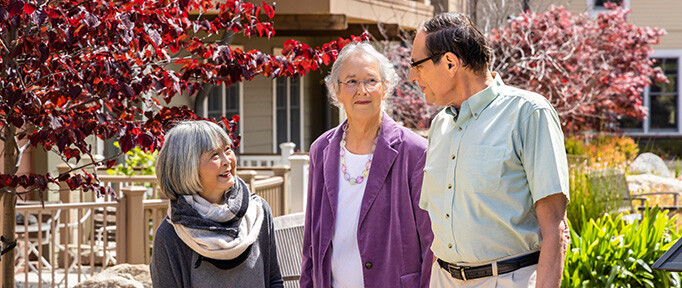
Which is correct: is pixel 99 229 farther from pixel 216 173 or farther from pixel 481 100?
pixel 481 100

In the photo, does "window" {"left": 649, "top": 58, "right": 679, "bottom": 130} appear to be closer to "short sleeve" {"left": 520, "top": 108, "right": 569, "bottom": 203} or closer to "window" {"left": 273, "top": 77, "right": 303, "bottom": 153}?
"window" {"left": 273, "top": 77, "right": 303, "bottom": 153}

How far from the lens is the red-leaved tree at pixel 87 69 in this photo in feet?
15.0

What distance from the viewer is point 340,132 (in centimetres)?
424

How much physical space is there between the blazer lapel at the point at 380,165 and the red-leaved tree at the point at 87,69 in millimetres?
1476

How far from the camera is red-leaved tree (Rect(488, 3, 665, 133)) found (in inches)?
670

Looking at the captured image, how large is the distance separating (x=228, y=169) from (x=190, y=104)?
967 cm

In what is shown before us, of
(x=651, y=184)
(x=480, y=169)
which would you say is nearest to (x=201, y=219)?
(x=480, y=169)

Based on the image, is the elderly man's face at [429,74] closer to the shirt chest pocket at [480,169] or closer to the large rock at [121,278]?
the shirt chest pocket at [480,169]

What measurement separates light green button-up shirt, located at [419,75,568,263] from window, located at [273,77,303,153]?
42.3ft

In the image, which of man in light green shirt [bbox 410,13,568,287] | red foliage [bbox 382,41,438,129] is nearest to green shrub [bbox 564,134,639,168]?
red foliage [bbox 382,41,438,129]

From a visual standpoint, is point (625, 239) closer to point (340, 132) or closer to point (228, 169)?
point (340, 132)

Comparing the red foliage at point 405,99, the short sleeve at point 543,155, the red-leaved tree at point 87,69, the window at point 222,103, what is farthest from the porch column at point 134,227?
the red foliage at point 405,99

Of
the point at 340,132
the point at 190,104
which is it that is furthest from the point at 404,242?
the point at 190,104

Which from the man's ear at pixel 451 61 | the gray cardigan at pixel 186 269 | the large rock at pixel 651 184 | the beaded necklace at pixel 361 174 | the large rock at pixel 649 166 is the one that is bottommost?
the large rock at pixel 651 184
